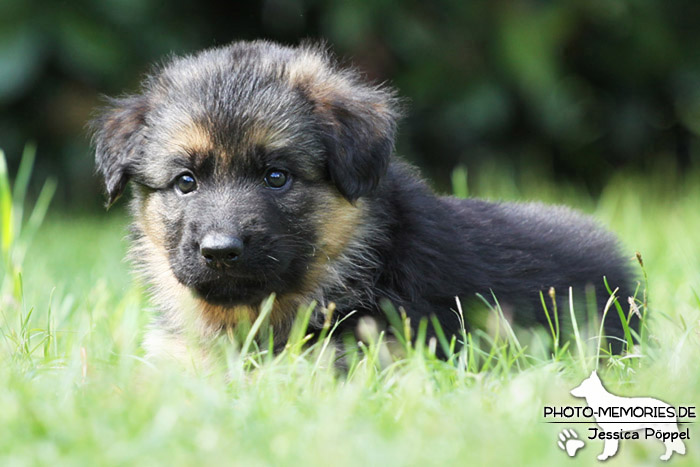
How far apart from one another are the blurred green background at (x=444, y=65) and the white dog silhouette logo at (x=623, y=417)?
486 centimetres

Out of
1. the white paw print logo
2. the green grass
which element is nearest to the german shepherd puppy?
the green grass

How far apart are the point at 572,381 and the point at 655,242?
3026 millimetres

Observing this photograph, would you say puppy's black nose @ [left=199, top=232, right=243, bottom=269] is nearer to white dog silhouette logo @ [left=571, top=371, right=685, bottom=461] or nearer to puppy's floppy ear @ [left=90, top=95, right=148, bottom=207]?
puppy's floppy ear @ [left=90, top=95, right=148, bottom=207]

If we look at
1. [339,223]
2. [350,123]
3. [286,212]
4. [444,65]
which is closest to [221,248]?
[286,212]

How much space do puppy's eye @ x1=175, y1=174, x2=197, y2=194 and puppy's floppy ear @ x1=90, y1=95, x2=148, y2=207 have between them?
0.81 ft

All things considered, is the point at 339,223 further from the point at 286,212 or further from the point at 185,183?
the point at 185,183

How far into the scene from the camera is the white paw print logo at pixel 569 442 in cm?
222

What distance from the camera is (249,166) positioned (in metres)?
3.37

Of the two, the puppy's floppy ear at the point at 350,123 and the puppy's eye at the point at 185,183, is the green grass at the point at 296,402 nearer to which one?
the puppy's eye at the point at 185,183

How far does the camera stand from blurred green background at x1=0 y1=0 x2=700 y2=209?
707cm

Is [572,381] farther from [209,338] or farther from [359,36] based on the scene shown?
[359,36]

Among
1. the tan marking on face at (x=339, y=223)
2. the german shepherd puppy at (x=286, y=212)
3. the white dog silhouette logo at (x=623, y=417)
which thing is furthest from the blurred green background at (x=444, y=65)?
the white dog silhouette logo at (x=623, y=417)

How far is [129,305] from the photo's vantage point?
3.87 metres

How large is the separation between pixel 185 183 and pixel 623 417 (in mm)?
1856
